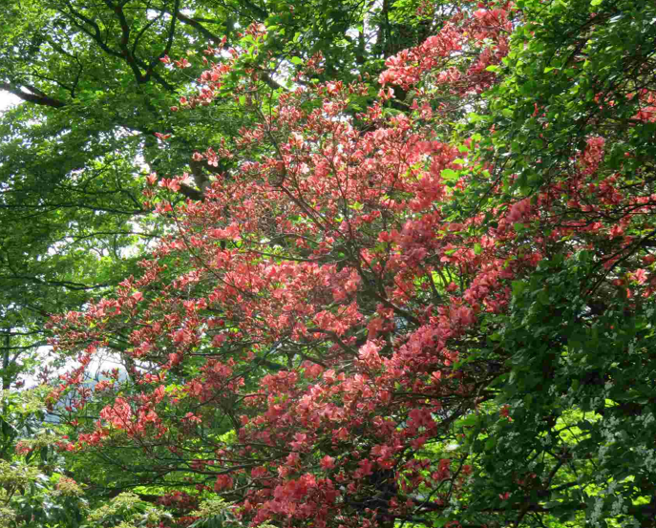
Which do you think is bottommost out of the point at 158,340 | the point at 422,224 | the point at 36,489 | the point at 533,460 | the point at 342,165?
the point at 36,489

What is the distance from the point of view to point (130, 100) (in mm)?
9711

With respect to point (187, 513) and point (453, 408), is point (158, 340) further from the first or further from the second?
point (453, 408)

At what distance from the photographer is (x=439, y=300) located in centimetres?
498

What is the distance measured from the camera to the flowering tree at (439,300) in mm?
3104

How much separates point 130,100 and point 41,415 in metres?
6.24

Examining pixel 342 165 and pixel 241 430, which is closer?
pixel 342 165

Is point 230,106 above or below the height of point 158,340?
above

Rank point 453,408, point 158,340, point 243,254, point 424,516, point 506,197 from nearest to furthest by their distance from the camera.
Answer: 1. point 506,197
2. point 453,408
3. point 424,516
4. point 243,254
5. point 158,340

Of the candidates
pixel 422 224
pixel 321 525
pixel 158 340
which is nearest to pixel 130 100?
pixel 158 340

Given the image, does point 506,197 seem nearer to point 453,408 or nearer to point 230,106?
point 453,408

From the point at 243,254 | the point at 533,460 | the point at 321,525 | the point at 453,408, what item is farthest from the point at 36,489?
the point at 533,460

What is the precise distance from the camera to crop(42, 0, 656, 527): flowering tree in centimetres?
310

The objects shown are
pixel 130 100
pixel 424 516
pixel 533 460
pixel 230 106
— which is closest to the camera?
pixel 533 460

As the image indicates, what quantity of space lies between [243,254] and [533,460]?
123 inches
